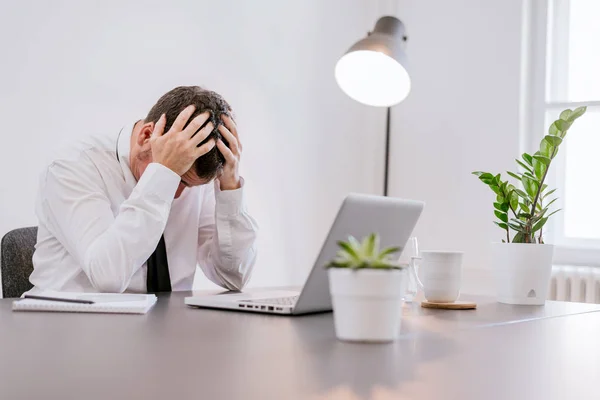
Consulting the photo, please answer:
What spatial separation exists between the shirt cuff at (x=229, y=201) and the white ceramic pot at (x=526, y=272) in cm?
62

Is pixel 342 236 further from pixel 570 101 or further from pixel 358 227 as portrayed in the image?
pixel 570 101

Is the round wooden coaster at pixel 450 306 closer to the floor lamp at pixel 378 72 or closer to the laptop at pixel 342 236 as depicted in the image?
the laptop at pixel 342 236

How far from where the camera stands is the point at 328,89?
3621 mm

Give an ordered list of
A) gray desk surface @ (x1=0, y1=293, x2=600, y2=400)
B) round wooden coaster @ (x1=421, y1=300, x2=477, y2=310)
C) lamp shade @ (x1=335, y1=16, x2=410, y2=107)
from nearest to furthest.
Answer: gray desk surface @ (x1=0, y1=293, x2=600, y2=400) → round wooden coaster @ (x1=421, y1=300, x2=477, y2=310) → lamp shade @ (x1=335, y1=16, x2=410, y2=107)

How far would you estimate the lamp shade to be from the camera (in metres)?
2.70

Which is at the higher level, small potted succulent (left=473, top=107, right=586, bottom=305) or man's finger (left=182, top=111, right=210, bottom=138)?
man's finger (left=182, top=111, right=210, bottom=138)

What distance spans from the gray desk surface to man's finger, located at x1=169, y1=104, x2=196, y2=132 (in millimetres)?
523

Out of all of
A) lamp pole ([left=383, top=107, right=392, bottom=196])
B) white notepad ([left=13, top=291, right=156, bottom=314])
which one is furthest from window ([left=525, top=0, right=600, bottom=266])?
white notepad ([left=13, top=291, right=156, bottom=314])

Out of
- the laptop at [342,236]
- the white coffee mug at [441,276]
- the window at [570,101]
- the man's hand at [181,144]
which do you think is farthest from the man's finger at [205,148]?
the window at [570,101]

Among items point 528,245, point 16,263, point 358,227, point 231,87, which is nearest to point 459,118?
point 231,87

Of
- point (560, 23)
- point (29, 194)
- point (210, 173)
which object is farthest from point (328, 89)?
point (210, 173)

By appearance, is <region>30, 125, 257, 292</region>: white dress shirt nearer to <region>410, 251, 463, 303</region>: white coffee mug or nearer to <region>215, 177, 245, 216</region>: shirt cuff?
<region>215, 177, 245, 216</region>: shirt cuff

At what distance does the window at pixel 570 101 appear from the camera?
345 cm

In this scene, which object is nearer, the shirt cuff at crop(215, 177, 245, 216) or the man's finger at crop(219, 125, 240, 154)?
the man's finger at crop(219, 125, 240, 154)
